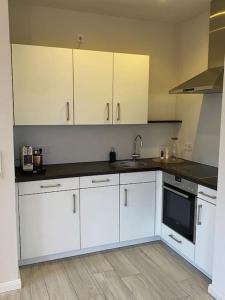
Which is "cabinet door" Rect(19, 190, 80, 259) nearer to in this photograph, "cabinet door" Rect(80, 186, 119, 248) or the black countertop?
"cabinet door" Rect(80, 186, 119, 248)

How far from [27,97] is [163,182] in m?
1.66

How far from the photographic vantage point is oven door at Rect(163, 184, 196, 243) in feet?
9.14

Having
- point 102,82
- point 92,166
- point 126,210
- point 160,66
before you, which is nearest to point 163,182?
point 126,210

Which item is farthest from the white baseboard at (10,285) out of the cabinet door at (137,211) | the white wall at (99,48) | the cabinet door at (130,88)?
the cabinet door at (130,88)

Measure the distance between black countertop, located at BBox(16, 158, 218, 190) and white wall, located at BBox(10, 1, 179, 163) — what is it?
0.26 m

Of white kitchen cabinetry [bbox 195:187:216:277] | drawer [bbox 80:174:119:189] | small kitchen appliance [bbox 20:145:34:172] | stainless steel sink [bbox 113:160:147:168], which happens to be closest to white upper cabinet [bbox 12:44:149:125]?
small kitchen appliance [bbox 20:145:34:172]

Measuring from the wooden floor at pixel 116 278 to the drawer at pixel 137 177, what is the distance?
76 centimetres

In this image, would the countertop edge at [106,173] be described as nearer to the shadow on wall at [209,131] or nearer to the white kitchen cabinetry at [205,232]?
the white kitchen cabinetry at [205,232]

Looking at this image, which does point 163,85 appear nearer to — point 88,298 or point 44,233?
point 44,233

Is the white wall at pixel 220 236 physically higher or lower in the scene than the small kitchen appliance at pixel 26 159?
lower

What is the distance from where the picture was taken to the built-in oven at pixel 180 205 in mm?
2775

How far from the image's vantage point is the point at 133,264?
2912 millimetres

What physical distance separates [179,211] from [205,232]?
0.41 m

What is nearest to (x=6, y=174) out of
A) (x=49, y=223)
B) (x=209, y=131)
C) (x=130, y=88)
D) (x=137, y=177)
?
(x=49, y=223)
